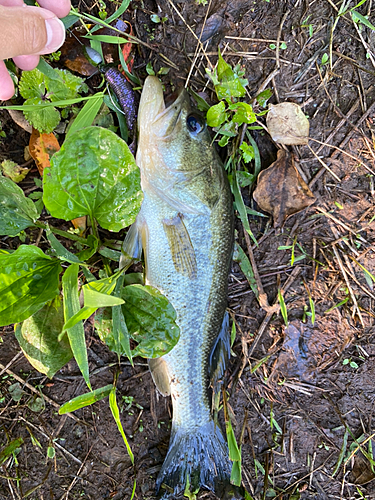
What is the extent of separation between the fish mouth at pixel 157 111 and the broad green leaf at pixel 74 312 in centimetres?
99

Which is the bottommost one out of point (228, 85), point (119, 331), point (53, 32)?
point (119, 331)

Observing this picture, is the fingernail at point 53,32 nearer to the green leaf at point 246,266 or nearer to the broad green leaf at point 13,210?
the broad green leaf at point 13,210

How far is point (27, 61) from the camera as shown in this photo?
6.45 feet

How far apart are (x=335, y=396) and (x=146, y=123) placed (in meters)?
2.53

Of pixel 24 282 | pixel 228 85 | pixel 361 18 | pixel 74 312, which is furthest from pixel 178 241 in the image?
pixel 361 18

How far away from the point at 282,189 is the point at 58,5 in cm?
179

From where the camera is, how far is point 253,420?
9.12 ft

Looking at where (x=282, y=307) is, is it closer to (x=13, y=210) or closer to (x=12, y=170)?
(x=13, y=210)

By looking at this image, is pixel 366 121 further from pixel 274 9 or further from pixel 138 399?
pixel 138 399

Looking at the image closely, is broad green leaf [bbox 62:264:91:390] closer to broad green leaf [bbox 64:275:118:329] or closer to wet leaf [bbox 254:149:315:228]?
broad green leaf [bbox 64:275:118:329]

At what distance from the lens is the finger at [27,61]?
1.94 m

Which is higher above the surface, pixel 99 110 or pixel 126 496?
pixel 99 110

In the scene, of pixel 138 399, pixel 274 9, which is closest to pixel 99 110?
pixel 274 9

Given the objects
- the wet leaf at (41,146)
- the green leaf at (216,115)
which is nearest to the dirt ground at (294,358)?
the green leaf at (216,115)
